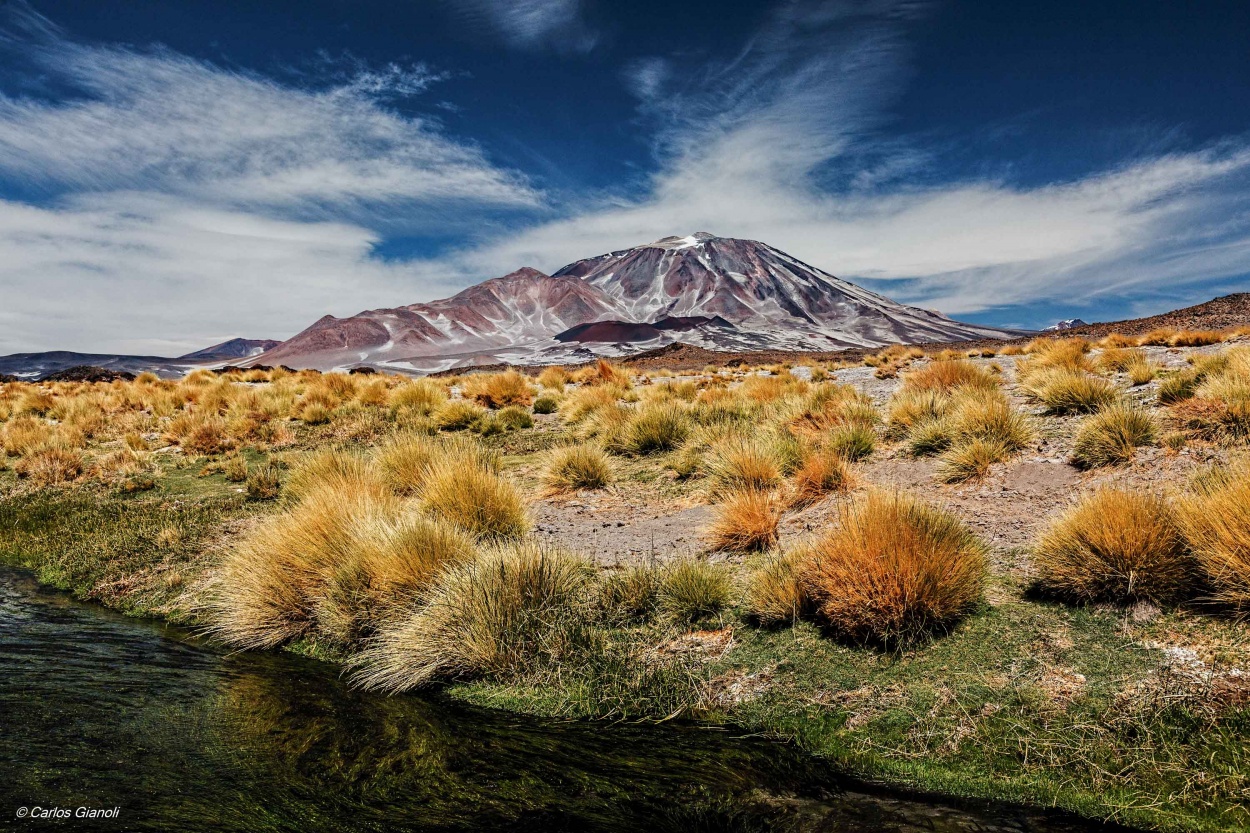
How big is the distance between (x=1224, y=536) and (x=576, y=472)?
600 centimetres

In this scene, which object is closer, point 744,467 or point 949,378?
point 744,467

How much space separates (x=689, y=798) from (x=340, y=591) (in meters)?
2.87

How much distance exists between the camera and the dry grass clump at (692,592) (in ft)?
14.0

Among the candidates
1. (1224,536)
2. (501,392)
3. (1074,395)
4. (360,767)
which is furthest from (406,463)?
(1074,395)

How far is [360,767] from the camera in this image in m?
2.87

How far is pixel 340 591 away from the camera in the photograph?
4426 millimetres

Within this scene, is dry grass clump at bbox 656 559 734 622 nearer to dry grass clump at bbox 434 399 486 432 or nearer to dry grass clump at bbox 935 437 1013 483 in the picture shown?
dry grass clump at bbox 935 437 1013 483

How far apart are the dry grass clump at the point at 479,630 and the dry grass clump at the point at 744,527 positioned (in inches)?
65.4

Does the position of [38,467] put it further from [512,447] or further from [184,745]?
[184,745]

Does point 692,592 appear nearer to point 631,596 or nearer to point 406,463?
point 631,596

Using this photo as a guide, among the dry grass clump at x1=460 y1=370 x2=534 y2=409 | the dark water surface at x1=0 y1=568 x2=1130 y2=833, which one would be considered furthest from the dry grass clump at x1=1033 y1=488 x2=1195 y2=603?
the dry grass clump at x1=460 y1=370 x2=534 y2=409

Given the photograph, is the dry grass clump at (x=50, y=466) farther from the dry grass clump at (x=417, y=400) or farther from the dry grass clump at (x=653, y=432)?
the dry grass clump at (x=653, y=432)

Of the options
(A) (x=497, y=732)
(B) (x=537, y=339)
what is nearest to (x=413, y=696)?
(A) (x=497, y=732)

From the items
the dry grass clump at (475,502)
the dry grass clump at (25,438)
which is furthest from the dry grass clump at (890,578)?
the dry grass clump at (25,438)
